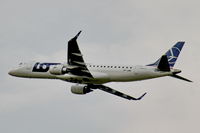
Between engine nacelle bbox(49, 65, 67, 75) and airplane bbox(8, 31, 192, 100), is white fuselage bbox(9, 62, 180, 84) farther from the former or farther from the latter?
engine nacelle bbox(49, 65, 67, 75)

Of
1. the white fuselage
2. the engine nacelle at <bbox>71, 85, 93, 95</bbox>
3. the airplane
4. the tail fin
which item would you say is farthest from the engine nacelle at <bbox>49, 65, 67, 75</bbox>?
the tail fin

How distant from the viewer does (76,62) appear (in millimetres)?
103062

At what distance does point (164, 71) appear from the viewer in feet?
325

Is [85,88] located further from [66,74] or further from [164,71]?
[164,71]

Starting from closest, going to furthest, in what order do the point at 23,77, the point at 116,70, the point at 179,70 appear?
the point at 179,70, the point at 116,70, the point at 23,77

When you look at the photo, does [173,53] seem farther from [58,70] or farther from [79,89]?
[58,70]

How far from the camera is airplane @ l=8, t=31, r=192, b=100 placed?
326 ft

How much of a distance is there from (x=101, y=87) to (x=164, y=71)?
16722 millimetres

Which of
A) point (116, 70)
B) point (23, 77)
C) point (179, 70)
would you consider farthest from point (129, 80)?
point (23, 77)

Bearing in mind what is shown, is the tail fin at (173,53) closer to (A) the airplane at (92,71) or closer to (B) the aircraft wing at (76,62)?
(A) the airplane at (92,71)

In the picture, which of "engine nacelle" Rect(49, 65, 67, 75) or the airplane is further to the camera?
"engine nacelle" Rect(49, 65, 67, 75)

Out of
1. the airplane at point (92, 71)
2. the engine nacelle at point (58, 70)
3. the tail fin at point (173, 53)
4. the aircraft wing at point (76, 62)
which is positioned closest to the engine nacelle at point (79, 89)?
the airplane at point (92, 71)

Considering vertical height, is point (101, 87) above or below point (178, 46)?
below

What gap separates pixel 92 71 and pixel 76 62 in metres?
4.31
